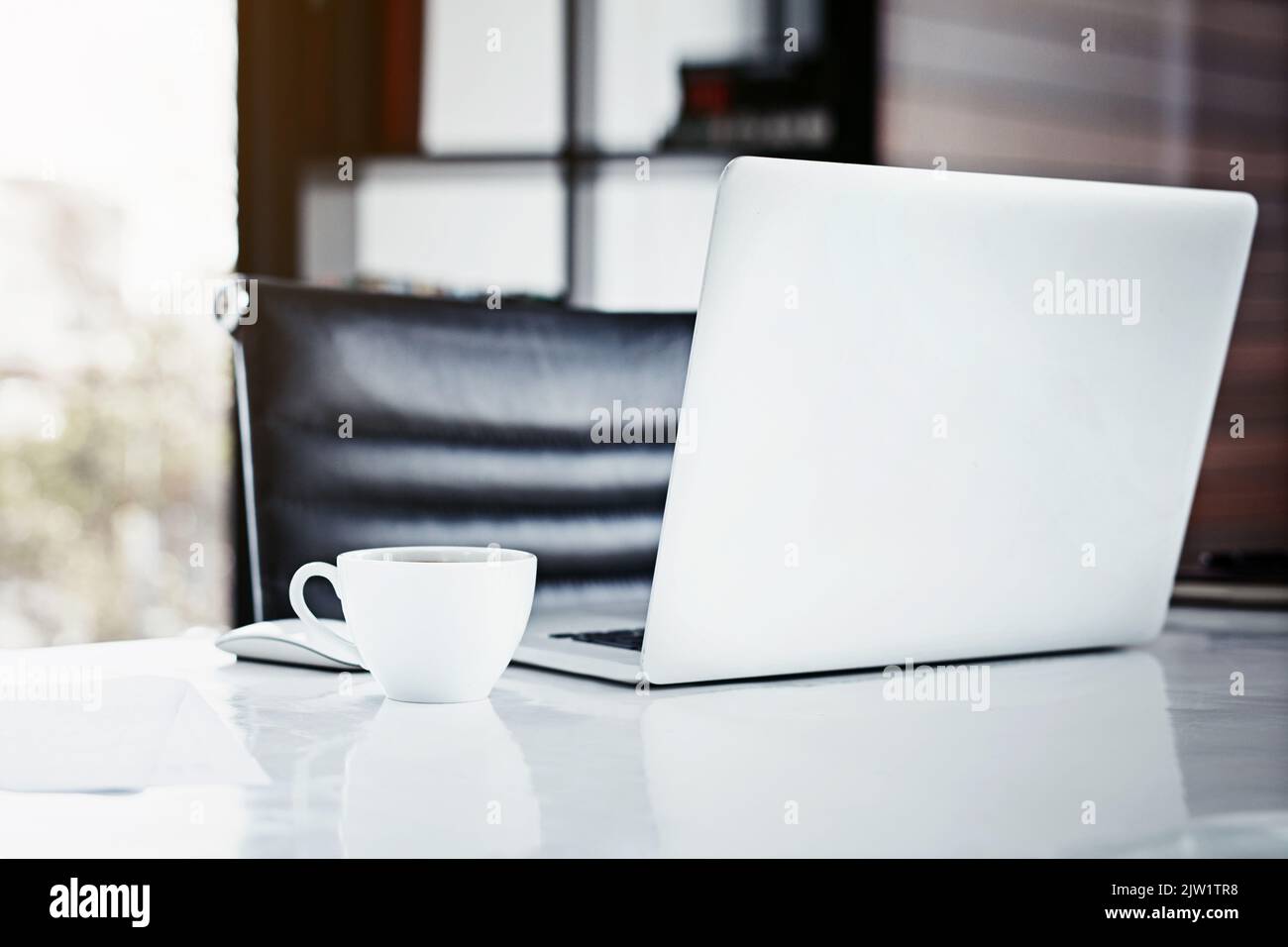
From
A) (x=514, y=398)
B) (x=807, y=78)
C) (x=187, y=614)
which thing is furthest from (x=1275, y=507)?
(x=187, y=614)

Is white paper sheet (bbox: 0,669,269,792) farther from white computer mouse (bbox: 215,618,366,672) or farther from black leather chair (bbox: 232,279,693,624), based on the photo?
black leather chair (bbox: 232,279,693,624)

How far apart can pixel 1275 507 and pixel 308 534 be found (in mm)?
2501

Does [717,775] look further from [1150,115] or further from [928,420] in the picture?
[1150,115]

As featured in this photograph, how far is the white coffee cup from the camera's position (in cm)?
78

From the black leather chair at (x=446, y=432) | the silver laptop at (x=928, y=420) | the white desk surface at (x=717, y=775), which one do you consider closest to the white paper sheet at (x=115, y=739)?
the white desk surface at (x=717, y=775)

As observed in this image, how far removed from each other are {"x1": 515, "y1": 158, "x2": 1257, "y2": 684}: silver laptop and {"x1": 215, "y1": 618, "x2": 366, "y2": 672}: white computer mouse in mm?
130

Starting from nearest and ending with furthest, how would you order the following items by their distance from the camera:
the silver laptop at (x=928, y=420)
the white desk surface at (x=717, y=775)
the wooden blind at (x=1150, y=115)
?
the white desk surface at (x=717, y=775) → the silver laptop at (x=928, y=420) → the wooden blind at (x=1150, y=115)

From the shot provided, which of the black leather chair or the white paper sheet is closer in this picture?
the white paper sheet

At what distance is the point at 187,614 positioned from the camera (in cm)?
303

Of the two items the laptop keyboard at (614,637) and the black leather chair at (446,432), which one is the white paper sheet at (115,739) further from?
the black leather chair at (446,432)

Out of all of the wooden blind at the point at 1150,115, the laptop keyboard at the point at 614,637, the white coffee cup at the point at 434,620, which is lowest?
the laptop keyboard at the point at 614,637

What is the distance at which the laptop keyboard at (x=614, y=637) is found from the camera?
3.06 ft

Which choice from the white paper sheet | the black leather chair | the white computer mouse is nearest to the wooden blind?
the black leather chair

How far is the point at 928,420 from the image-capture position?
851 millimetres
